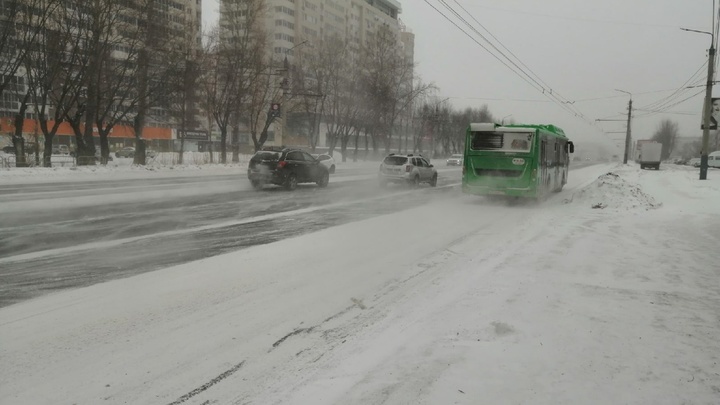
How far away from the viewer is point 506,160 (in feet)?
52.3

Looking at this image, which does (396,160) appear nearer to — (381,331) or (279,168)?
(279,168)

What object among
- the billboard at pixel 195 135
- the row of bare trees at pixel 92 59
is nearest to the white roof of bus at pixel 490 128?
the row of bare trees at pixel 92 59

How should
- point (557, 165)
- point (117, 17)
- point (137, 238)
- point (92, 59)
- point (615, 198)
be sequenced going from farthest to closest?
point (117, 17), point (92, 59), point (557, 165), point (615, 198), point (137, 238)

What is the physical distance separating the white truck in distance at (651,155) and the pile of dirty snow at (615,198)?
45.5 m

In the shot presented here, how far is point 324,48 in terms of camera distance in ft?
169

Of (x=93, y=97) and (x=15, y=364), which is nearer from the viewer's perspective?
(x=15, y=364)

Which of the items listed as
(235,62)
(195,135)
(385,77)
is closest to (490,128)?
(235,62)

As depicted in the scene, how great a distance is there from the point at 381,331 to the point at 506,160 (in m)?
12.4

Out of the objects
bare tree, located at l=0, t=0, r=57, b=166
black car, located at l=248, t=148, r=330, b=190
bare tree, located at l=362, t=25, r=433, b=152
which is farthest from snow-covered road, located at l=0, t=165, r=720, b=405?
bare tree, located at l=362, t=25, r=433, b=152

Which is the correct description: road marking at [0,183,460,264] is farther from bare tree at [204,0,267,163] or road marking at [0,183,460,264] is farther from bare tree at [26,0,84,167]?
bare tree at [204,0,267,163]

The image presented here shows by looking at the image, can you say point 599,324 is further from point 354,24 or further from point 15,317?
point 354,24

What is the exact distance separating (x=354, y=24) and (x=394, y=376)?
11218cm

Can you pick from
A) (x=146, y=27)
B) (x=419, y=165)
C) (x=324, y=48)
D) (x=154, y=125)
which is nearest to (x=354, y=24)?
(x=154, y=125)

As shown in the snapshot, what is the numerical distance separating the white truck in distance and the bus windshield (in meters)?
49.3
